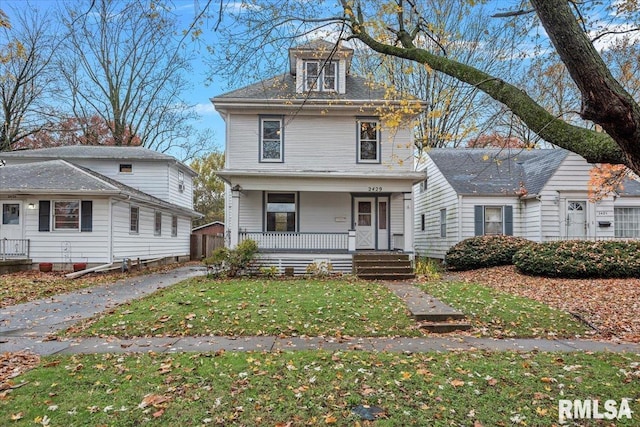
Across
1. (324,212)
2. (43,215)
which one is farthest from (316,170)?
(43,215)

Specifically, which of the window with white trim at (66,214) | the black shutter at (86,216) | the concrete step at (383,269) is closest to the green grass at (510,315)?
the concrete step at (383,269)

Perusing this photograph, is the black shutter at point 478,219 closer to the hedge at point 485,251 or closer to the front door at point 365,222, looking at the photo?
the hedge at point 485,251

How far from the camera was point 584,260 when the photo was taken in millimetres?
12820

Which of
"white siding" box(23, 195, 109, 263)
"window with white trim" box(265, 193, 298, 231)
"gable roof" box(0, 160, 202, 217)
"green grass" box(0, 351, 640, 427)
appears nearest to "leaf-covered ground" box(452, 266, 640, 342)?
"green grass" box(0, 351, 640, 427)

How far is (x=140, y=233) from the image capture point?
1867cm

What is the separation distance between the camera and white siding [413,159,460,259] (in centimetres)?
1778

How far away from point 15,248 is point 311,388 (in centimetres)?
1644

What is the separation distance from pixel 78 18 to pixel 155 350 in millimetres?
4779

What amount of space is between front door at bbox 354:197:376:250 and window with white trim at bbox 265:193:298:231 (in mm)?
2551

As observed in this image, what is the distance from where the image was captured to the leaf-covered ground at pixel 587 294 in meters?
7.48

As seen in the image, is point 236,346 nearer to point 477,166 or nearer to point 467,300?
point 467,300

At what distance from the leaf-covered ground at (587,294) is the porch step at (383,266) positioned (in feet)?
6.17
